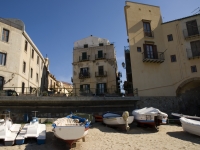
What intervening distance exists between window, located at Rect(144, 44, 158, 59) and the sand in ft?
41.0

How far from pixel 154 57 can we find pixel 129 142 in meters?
→ 15.7

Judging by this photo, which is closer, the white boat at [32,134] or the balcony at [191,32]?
the white boat at [32,134]

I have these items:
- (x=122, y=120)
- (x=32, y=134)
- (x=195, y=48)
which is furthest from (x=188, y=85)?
(x=32, y=134)

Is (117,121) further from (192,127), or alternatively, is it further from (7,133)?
(7,133)

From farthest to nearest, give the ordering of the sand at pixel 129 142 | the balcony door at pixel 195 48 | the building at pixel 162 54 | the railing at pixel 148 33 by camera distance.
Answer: the railing at pixel 148 33 → the balcony door at pixel 195 48 → the building at pixel 162 54 → the sand at pixel 129 142

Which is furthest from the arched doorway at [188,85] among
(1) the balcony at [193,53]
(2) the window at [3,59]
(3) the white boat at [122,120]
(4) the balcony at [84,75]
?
(2) the window at [3,59]

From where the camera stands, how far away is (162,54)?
954 inches

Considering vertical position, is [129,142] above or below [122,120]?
below

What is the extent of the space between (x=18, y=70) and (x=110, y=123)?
1502 centimetres

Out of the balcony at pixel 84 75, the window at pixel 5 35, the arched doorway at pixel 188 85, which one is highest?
the window at pixel 5 35

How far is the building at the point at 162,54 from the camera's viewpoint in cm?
2284

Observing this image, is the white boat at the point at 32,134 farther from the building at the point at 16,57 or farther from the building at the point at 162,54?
the building at the point at 162,54

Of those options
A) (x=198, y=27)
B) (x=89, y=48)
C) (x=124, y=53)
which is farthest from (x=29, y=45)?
(x=198, y=27)

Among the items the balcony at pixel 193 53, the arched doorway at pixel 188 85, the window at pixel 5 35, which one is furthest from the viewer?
the balcony at pixel 193 53
